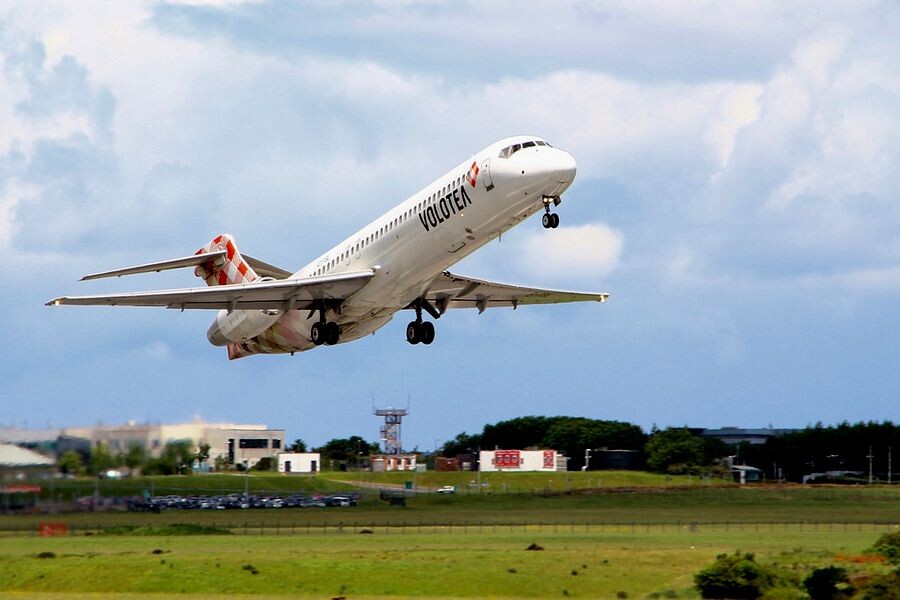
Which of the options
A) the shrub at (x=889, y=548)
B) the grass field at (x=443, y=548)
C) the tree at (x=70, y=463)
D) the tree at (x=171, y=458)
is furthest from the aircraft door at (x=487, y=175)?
the shrub at (x=889, y=548)

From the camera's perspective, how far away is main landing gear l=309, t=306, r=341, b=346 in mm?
46094

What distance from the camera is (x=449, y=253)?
41.2 m

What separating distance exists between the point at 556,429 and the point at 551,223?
210 feet

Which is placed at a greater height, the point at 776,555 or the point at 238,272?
the point at 238,272

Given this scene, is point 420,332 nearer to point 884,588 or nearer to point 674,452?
point 884,588

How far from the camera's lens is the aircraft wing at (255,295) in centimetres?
4397

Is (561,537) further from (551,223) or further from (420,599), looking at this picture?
(551,223)

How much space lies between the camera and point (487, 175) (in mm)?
39156

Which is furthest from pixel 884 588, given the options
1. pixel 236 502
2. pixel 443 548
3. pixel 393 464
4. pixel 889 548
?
pixel 393 464

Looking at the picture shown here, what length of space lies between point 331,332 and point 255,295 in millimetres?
2759

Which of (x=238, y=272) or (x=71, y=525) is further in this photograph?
(x=238, y=272)

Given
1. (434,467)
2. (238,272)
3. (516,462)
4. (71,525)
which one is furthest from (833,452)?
(71,525)

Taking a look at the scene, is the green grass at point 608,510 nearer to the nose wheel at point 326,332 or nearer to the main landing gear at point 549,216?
the nose wheel at point 326,332

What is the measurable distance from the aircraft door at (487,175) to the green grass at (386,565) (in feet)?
38.9
